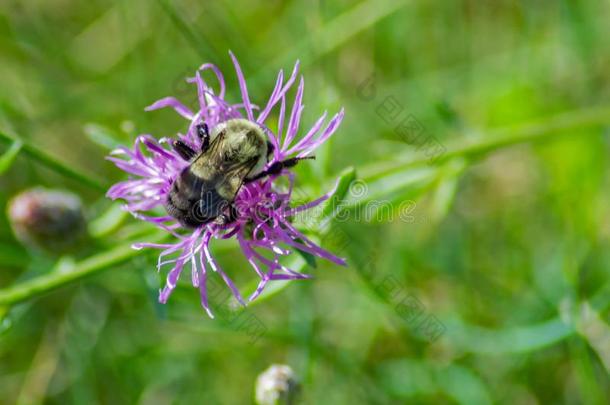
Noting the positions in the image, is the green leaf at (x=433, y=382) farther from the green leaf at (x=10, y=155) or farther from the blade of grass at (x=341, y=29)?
the green leaf at (x=10, y=155)

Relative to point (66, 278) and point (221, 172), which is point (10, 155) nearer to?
point (66, 278)

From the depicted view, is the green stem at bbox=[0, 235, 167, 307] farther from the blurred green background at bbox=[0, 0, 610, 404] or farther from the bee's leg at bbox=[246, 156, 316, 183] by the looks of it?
the bee's leg at bbox=[246, 156, 316, 183]

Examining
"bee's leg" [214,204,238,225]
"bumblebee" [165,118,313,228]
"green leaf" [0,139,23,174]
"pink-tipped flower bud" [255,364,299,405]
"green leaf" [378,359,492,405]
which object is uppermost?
"green leaf" [0,139,23,174]

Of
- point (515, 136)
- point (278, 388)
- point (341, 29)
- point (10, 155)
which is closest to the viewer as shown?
point (10, 155)

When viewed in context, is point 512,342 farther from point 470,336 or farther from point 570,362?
point 570,362

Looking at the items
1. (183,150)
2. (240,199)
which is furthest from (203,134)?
(240,199)

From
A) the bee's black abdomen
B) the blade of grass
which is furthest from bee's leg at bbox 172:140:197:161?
the blade of grass

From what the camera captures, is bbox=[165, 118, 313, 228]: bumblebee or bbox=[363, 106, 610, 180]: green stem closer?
bbox=[165, 118, 313, 228]: bumblebee
